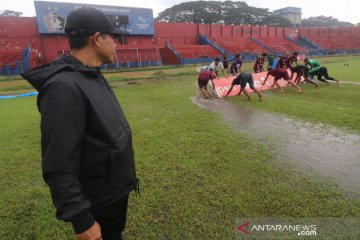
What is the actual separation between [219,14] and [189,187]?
221 ft

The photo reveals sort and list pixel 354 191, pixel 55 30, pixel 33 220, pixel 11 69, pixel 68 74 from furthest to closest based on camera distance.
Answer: pixel 55 30 < pixel 11 69 < pixel 354 191 < pixel 33 220 < pixel 68 74

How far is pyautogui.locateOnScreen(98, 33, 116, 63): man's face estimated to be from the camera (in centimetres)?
166

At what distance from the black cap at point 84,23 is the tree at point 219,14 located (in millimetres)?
64226

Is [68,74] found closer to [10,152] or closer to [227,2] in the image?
[10,152]

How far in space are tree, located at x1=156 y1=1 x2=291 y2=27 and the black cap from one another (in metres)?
64.2

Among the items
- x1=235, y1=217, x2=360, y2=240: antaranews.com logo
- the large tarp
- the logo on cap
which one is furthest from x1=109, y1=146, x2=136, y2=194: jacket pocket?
the logo on cap

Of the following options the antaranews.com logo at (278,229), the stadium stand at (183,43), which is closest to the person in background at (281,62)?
the antaranews.com logo at (278,229)

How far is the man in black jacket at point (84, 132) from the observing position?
1.37 metres

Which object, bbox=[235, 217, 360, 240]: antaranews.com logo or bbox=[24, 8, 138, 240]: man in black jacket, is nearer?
bbox=[24, 8, 138, 240]: man in black jacket

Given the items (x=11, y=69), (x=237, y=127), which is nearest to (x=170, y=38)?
(x=11, y=69)

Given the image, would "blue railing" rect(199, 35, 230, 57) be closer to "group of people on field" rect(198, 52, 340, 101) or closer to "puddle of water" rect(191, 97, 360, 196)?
"group of people on field" rect(198, 52, 340, 101)

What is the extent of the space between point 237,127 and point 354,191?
3.32 m

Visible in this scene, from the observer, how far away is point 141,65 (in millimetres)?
29953

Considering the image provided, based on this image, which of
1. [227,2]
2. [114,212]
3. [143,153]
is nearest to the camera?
[114,212]
